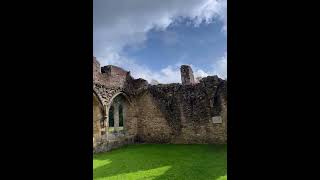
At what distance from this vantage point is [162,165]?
8.72 m

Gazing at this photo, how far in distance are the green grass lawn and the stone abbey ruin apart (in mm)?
1892

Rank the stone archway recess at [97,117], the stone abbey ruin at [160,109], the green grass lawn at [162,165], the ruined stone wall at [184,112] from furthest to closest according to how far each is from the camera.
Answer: the ruined stone wall at [184,112] < the stone abbey ruin at [160,109] < the stone archway recess at [97,117] < the green grass lawn at [162,165]

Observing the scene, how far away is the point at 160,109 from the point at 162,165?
6288 mm

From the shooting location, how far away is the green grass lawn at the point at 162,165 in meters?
7.33

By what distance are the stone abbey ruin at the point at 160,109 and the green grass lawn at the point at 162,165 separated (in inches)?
74.5

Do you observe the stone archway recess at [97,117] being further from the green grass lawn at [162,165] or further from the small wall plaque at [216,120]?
the small wall plaque at [216,120]

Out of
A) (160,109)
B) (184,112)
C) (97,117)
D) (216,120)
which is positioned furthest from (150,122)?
(97,117)

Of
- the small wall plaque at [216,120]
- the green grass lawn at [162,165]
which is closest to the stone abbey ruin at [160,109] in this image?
the small wall plaque at [216,120]

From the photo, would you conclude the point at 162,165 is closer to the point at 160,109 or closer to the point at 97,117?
the point at 97,117
